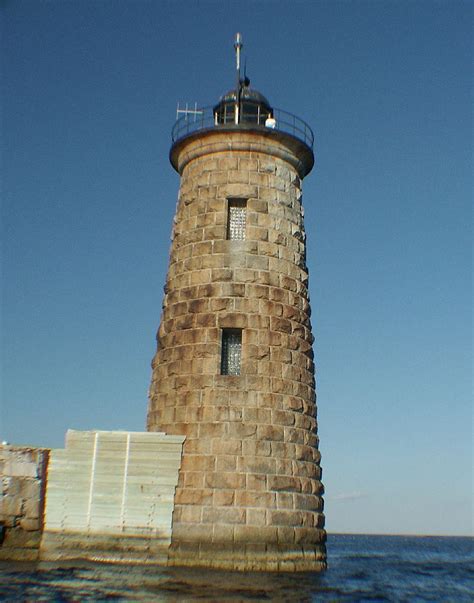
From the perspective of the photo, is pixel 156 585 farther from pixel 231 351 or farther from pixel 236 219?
pixel 236 219

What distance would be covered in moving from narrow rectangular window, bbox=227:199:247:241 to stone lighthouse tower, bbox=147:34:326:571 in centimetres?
4

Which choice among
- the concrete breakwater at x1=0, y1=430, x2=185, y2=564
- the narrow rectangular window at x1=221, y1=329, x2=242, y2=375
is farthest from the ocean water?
the narrow rectangular window at x1=221, y1=329, x2=242, y2=375

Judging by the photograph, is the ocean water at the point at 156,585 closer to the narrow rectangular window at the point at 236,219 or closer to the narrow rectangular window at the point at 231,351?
the narrow rectangular window at the point at 231,351

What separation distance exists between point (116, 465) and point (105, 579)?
91.3 inches

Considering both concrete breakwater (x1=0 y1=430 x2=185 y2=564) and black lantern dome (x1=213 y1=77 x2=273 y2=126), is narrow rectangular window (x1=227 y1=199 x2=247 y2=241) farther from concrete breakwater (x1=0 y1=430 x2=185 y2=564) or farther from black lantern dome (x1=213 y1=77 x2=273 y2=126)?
concrete breakwater (x1=0 y1=430 x2=185 y2=564)

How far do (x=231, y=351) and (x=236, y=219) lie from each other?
3.06m

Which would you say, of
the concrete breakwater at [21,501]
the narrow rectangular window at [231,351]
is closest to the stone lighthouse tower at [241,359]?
the narrow rectangular window at [231,351]

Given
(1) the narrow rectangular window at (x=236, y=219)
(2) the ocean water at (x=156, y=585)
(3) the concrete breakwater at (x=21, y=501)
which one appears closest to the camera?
(2) the ocean water at (x=156, y=585)

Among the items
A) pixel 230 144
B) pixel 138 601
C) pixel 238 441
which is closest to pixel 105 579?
pixel 138 601

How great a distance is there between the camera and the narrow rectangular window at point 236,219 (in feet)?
45.3

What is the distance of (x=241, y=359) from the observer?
12.8 metres

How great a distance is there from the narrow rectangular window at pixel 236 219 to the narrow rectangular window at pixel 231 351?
2164mm

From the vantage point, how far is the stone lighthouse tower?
11719mm

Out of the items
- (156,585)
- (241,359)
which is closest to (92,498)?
(156,585)
